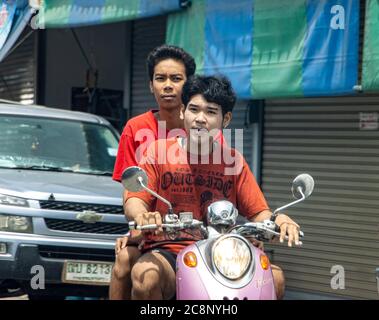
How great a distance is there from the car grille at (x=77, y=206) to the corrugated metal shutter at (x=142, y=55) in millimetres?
4692

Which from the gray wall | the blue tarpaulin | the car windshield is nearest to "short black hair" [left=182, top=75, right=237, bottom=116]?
the car windshield

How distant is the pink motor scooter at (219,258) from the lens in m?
3.67

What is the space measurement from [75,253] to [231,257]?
3.26 m

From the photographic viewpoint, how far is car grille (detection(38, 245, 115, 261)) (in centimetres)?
662

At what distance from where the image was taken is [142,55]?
38.9 ft

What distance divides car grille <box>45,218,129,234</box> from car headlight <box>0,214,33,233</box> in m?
0.16

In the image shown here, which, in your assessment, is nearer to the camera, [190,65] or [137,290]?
[137,290]

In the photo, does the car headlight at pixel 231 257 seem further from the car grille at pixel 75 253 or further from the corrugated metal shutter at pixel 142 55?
the corrugated metal shutter at pixel 142 55

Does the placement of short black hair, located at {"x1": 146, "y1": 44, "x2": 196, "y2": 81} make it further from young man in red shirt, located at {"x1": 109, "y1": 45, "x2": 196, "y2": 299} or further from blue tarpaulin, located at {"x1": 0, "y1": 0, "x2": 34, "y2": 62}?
blue tarpaulin, located at {"x1": 0, "y1": 0, "x2": 34, "y2": 62}

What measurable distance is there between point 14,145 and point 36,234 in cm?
141

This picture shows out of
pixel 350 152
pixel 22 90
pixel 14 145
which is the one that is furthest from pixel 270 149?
pixel 22 90

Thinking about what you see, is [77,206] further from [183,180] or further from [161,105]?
Result: [183,180]

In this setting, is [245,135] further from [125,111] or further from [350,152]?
[125,111]

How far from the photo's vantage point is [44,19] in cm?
1148
